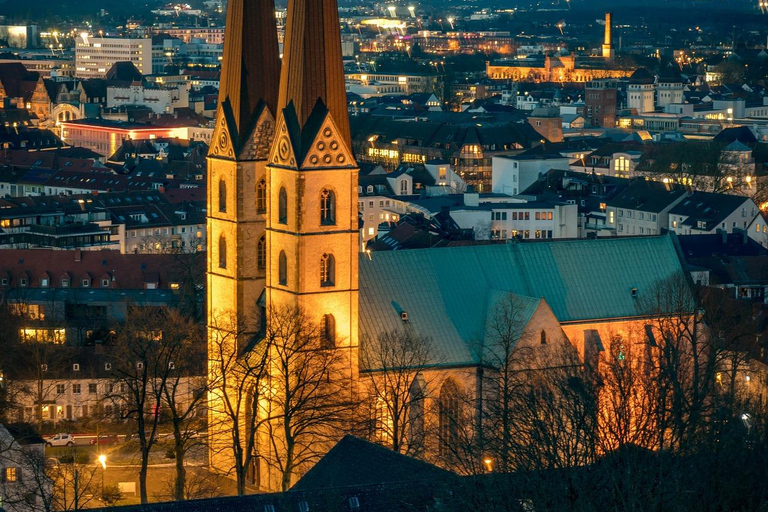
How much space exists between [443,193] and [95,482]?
9522 centimetres

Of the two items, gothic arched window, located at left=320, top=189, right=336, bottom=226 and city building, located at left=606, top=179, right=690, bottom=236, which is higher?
city building, located at left=606, top=179, right=690, bottom=236

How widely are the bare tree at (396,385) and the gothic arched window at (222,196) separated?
9.22m

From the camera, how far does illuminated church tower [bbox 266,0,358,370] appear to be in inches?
3504

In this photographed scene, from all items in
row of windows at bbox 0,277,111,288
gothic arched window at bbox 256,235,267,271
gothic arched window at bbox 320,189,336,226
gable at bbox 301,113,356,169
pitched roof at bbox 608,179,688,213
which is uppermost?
pitched roof at bbox 608,179,688,213

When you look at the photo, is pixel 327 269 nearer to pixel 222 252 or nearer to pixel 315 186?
pixel 315 186

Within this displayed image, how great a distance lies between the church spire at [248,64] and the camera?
93062 millimetres

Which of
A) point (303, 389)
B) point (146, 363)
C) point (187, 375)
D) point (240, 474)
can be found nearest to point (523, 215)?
point (187, 375)

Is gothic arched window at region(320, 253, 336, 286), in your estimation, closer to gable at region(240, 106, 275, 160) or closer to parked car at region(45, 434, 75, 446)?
gable at region(240, 106, 275, 160)

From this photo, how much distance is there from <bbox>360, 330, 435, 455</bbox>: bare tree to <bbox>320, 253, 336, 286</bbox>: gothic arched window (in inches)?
146

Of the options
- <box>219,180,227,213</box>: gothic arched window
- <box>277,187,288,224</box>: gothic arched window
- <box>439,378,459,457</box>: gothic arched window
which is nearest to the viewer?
<box>277,187,288,224</box>: gothic arched window

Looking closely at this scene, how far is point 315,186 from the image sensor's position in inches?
3543

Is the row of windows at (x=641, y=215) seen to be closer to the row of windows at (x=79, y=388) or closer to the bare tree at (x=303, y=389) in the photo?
the row of windows at (x=79, y=388)

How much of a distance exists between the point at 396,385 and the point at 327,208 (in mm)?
8397

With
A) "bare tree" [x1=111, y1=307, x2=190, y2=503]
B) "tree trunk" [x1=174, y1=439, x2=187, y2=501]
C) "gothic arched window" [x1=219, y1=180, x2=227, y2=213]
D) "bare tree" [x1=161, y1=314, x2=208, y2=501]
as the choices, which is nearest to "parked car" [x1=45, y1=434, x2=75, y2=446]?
"bare tree" [x1=111, y1=307, x2=190, y2=503]
